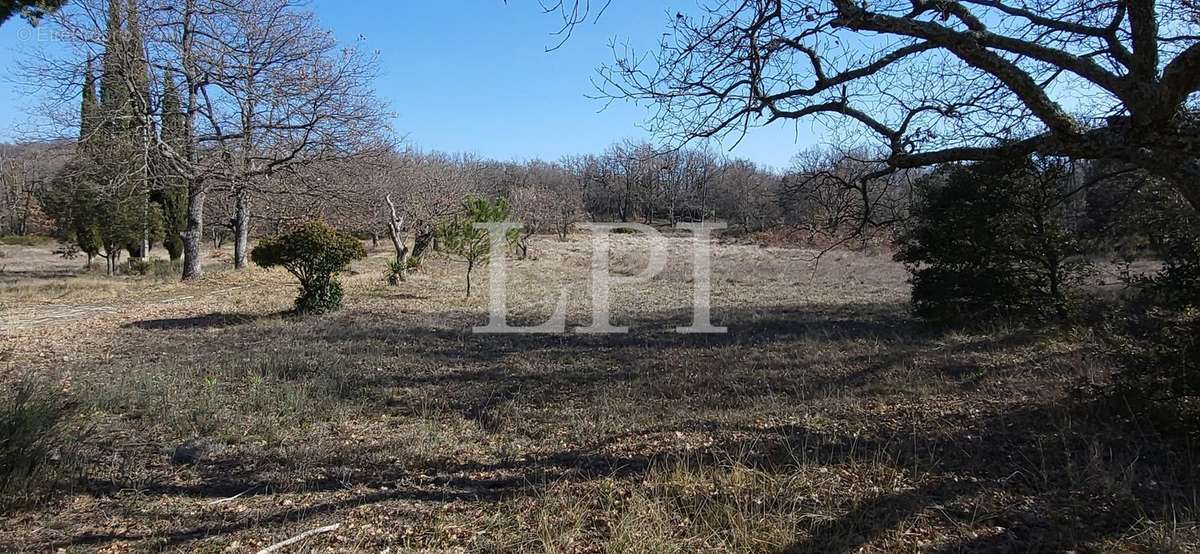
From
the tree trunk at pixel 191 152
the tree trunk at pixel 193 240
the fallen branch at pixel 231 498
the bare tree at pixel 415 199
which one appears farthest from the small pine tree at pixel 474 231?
the fallen branch at pixel 231 498

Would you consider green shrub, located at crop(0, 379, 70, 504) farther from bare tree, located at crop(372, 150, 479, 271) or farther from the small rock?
bare tree, located at crop(372, 150, 479, 271)

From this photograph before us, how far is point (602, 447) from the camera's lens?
393 centimetres

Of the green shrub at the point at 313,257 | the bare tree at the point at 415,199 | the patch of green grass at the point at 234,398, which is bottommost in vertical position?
the patch of green grass at the point at 234,398

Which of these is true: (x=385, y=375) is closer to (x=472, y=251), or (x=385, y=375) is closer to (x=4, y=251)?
(x=472, y=251)

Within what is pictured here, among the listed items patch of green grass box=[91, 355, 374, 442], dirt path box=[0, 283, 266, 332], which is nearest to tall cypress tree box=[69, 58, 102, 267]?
dirt path box=[0, 283, 266, 332]

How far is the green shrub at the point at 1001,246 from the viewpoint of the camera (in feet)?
26.1

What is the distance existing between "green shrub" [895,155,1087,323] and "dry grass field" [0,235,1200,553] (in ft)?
2.50

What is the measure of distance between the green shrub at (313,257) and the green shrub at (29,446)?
6607mm

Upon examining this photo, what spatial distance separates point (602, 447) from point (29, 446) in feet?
11.0

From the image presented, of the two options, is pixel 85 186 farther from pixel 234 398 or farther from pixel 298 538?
A: pixel 298 538

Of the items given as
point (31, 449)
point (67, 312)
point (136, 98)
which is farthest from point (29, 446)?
point (136, 98)

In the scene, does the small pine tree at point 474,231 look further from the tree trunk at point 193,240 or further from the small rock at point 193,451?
the small rock at point 193,451

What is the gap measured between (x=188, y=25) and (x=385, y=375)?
15.0 m

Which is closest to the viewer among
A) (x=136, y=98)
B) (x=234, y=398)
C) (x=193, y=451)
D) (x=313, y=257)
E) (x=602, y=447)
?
(x=193, y=451)
